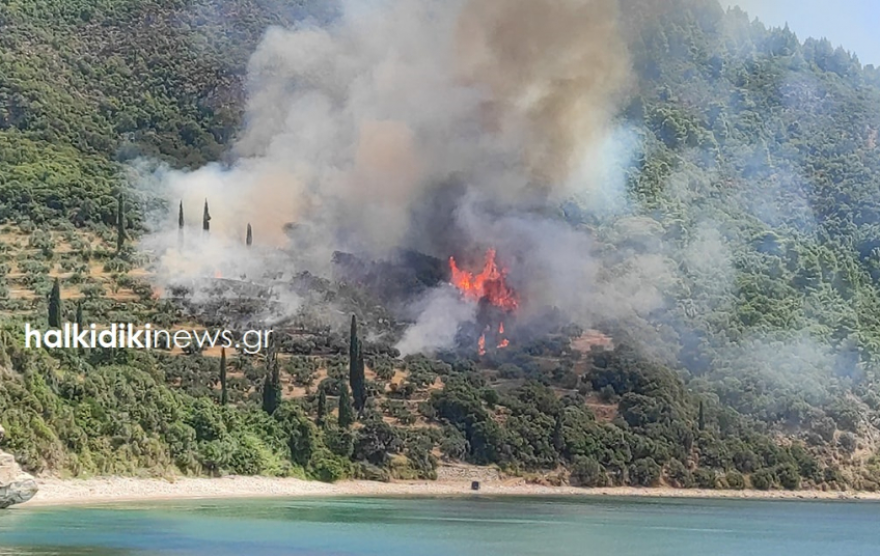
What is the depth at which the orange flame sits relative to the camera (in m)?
147

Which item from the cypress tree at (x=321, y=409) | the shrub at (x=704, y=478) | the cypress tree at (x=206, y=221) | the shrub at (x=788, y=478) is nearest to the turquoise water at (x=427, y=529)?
the cypress tree at (x=321, y=409)

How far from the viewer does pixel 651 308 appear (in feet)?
501

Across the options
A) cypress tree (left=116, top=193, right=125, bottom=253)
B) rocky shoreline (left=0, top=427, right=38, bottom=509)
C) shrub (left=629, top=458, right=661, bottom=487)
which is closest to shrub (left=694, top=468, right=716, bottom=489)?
shrub (left=629, top=458, right=661, bottom=487)

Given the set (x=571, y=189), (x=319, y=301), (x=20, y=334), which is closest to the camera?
(x=20, y=334)

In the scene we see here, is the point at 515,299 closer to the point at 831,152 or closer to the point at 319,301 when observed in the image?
the point at 319,301

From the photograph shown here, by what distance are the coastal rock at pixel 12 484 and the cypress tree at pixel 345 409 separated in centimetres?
4282

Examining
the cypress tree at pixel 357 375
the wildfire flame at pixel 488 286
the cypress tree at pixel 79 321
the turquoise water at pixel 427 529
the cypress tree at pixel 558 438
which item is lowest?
the turquoise water at pixel 427 529

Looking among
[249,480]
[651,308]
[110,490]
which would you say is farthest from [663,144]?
[110,490]

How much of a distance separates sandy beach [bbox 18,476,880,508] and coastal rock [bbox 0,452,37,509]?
4226 mm

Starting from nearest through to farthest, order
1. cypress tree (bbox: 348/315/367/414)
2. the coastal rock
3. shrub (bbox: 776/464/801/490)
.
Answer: the coastal rock, cypress tree (bbox: 348/315/367/414), shrub (bbox: 776/464/801/490)

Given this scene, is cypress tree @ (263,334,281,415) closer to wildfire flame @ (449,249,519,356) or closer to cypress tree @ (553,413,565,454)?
cypress tree @ (553,413,565,454)

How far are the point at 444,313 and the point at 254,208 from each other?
2125cm

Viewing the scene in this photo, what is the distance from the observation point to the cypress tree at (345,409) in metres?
122

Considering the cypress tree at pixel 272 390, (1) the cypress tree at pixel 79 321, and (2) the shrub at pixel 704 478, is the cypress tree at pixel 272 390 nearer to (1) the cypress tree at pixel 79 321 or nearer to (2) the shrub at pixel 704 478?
(1) the cypress tree at pixel 79 321
